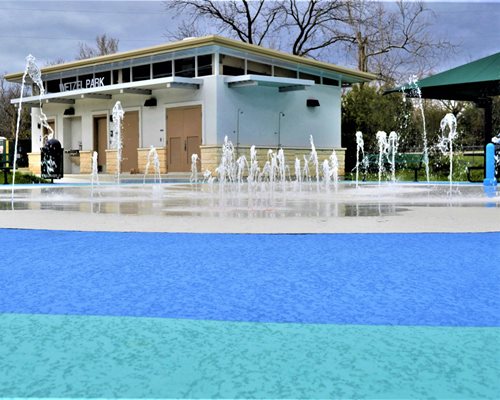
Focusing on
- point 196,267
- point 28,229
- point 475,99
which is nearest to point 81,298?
point 196,267

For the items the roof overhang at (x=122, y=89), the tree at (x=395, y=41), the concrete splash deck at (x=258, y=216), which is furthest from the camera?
the tree at (x=395, y=41)

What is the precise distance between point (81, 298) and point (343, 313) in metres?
1.52

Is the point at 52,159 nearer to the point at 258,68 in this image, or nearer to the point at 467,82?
the point at 258,68

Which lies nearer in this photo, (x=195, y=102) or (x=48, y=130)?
(x=195, y=102)

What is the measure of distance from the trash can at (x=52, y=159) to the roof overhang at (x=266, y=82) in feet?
22.3

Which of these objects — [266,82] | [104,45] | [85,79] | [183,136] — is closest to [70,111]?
[85,79]

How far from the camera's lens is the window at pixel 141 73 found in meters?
24.8

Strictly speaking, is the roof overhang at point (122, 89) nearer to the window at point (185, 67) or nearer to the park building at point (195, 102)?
the park building at point (195, 102)

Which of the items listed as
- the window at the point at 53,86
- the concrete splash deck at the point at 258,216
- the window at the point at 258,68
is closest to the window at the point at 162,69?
the window at the point at 258,68

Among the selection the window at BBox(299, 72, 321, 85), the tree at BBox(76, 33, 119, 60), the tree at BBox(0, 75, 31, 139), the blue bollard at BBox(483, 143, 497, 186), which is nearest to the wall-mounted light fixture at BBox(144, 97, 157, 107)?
the window at BBox(299, 72, 321, 85)

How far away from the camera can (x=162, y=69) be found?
24.3 meters

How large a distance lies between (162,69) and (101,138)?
5.10 metres

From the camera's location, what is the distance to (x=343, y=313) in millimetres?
3227

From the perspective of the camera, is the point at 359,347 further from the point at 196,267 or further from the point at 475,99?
the point at 475,99
